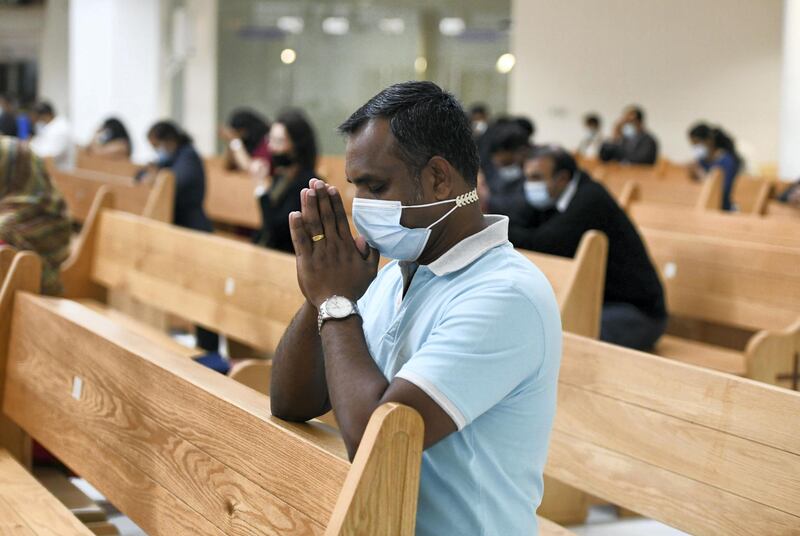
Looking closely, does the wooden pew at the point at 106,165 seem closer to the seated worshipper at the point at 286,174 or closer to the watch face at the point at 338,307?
the seated worshipper at the point at 286,174

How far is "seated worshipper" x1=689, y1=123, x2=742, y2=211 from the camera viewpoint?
9.58 meters

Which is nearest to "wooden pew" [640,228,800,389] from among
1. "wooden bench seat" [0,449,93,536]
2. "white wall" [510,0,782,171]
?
"wooden bench seat" [0,449,93,536]

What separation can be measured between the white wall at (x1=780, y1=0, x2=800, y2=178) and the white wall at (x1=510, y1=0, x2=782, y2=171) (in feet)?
20.2

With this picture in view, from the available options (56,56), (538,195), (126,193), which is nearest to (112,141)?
(126,193)

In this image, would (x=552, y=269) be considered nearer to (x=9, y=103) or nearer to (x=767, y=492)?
(x=767, y=492)

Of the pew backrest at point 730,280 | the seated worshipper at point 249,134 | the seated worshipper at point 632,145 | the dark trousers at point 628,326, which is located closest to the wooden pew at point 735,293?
the pew backrest at point 730,280

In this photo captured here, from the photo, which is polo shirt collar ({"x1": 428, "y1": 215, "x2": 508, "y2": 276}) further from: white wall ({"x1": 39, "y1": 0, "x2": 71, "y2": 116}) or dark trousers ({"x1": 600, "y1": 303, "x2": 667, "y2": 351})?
white wall ({"x1": 39, "y1": 0, "x2": 71, "y2": 116})

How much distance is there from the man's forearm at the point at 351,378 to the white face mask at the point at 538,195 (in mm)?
3242

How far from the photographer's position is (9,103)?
50.6 ft

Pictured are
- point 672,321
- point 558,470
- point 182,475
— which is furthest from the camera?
point 672,321

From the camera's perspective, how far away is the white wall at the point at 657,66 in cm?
1495

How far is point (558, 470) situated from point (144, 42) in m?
10.1

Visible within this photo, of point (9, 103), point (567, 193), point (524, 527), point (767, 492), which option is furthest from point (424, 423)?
point (9, 103)

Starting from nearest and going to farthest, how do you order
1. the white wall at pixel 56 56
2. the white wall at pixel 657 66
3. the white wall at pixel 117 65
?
the white wall at pixel 117 65 < the white wall at pixel 657 66 < the white wall at pixel 56 56
